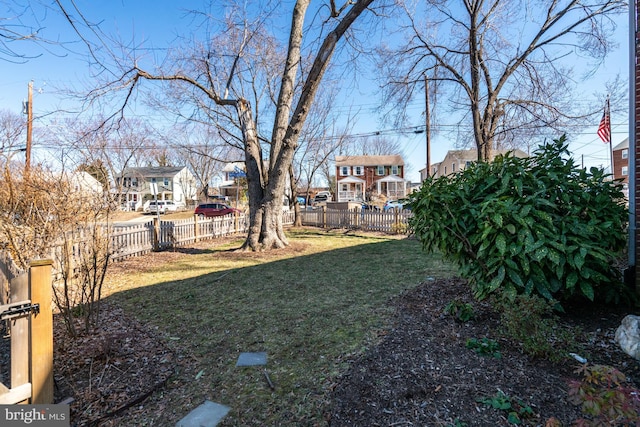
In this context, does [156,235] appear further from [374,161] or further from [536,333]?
[374,161]

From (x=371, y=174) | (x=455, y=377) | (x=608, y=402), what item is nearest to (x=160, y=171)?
(x=371, y=174)

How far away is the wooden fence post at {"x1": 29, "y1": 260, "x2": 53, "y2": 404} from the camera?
2146mm

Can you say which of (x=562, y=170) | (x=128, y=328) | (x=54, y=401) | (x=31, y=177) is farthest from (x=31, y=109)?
(x=562, y=170)

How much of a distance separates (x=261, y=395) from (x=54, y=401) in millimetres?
1534

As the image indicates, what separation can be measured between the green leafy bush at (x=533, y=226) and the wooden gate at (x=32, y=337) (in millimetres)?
3632

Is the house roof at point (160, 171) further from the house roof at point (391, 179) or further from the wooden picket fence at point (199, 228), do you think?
the wooden picket fence at point (199, 228)

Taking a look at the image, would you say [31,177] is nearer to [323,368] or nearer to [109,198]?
[109,198]

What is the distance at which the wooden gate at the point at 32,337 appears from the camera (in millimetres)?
2090

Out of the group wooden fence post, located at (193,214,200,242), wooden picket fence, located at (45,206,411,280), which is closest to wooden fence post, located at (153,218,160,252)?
wooden picket fence, located at (45,206,411,280)

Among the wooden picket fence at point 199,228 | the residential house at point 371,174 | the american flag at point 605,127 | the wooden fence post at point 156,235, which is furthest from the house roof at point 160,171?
the american flag at point 605,127

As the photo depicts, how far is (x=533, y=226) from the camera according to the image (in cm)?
315

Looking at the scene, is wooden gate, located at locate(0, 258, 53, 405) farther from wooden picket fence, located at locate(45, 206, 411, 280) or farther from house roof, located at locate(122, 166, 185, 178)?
house roof, located at locate(122, 166, 185, 178)

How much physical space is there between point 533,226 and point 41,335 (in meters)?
4.20

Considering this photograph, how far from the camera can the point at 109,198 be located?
4.28 m
